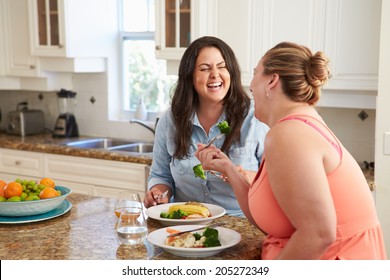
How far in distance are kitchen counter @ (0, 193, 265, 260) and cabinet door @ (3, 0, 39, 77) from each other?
2.39 m

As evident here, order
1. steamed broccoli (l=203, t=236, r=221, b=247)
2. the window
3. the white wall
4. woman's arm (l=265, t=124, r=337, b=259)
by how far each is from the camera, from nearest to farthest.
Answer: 1. woman's arm (l=265, t=124, r=337, b=259)
2. steamed broccoli (l=203, t=236, r=221, b=247)
3. the white wall
4. the window

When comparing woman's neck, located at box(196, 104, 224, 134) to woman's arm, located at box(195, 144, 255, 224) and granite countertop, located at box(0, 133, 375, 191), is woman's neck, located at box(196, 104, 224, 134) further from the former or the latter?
granite countertop, located at box(0, 133, 375, 191)

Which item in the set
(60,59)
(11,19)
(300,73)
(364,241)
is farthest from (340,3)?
(11,19)

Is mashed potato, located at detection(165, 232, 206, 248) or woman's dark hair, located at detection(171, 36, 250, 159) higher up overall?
woman's dark hair, located at detection(171, 36, 250, 159)

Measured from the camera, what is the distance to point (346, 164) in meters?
1.49

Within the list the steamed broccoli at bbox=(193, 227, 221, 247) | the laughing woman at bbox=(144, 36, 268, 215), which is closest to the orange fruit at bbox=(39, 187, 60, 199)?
the laughing woman at bbox=(144, 36, 268, 215)

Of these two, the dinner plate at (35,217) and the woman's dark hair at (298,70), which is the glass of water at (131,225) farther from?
the woman's dark hair at (298,70)

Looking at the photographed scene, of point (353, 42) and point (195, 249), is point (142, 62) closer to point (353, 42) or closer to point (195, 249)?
point (353, 42)

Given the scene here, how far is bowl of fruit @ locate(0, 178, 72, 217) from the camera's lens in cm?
203

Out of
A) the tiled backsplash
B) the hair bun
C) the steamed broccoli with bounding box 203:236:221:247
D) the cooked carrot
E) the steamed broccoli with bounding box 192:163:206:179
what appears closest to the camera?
the hair bun

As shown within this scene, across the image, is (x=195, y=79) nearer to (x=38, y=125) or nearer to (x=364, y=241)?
(x=364, y=241)

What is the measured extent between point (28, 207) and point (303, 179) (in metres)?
1.07

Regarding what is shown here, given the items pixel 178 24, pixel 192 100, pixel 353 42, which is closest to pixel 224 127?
pixel 192 100
